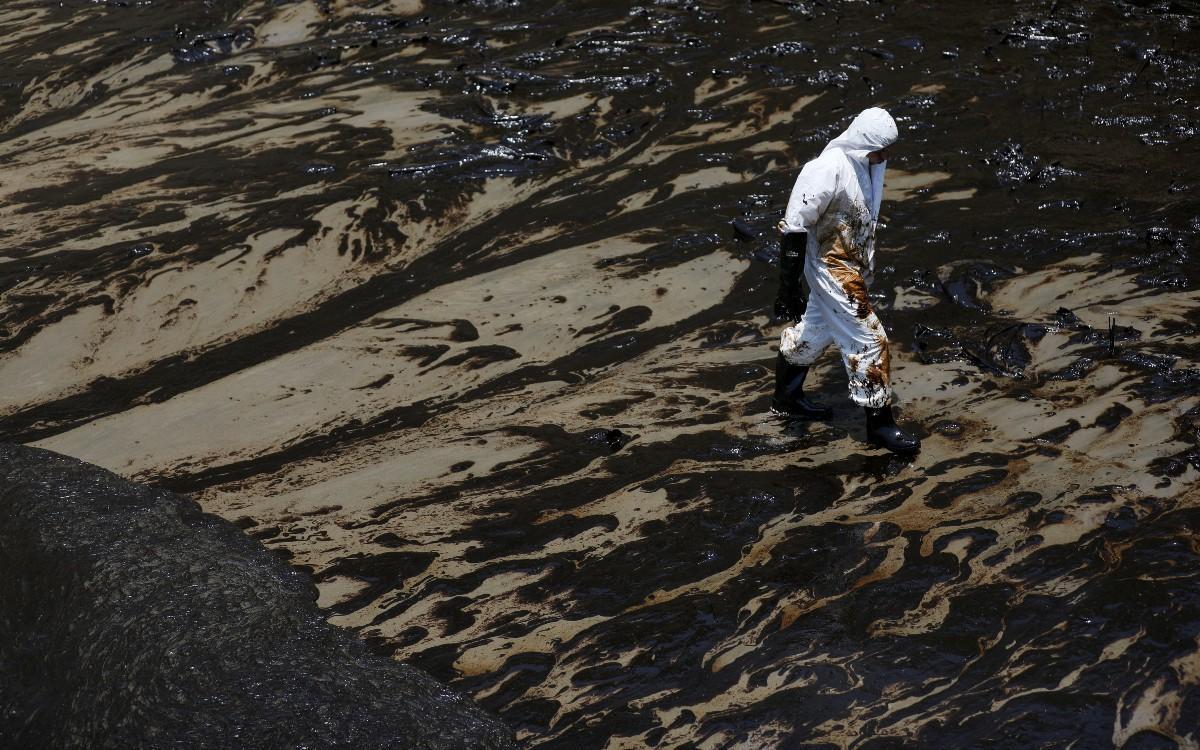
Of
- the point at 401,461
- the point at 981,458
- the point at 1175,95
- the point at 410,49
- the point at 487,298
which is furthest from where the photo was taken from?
the point at 410,49

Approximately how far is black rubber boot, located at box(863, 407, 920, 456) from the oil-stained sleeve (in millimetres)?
916

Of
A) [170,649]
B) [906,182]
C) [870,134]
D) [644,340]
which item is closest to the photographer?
[170,649]

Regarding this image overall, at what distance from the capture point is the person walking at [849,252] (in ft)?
17.6

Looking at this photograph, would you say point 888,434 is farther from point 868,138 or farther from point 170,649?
point 170,649

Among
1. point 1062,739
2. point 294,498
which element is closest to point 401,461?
point 294,498

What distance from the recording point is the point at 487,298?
7.41 m

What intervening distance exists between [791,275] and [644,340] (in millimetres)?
1596

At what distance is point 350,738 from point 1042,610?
2548mm

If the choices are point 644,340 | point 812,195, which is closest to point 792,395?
point 812,195

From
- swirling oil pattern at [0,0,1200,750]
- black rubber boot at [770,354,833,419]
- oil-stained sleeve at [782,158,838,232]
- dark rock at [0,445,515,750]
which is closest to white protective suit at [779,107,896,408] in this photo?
oil-stained sleeve at [782,158,838,232]

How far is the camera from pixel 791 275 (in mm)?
5457

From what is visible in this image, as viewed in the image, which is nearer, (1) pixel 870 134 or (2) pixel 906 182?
(1) pixel 870 134

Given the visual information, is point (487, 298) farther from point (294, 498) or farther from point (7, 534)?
point (7, 534)

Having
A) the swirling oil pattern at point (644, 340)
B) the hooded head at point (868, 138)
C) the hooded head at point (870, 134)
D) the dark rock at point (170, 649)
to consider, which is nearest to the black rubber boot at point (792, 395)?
the swirling oil pattern at point (644, 340)
